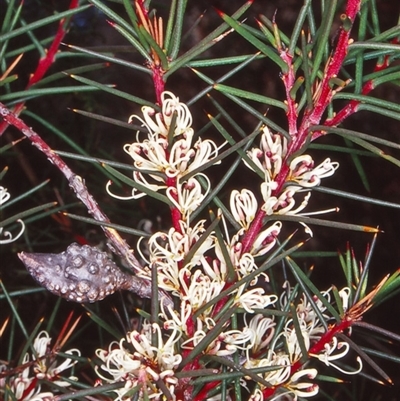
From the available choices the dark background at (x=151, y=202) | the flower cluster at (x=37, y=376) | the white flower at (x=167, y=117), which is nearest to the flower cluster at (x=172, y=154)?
the white flower at (x=167, y=117)

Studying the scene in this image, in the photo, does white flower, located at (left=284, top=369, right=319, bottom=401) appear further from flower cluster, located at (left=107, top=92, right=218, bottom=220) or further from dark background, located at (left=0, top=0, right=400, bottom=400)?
dark background, located at (left=0, top=0, right=400, bottom=400)

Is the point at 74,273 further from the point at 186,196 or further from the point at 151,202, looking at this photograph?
the point at 151,202

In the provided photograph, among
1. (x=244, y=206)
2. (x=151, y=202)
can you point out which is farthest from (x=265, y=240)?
(x=151, y=202)

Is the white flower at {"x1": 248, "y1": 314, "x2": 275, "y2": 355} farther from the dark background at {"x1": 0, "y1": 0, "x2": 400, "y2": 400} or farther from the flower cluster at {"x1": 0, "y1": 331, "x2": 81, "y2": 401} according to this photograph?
the dark background at {"x1": 0, "y1": 0, "x2": 400, "y2": 400}

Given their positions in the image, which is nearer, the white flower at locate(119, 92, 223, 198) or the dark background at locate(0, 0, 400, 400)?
the white flower at locate(119, 92, 223, 198)

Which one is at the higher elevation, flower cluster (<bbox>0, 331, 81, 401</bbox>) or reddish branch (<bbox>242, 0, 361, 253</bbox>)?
reddish branch (<bbox>242, 0, 361, 253</bbox>)

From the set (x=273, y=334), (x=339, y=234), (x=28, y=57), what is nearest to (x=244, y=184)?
(x=339, y=234)

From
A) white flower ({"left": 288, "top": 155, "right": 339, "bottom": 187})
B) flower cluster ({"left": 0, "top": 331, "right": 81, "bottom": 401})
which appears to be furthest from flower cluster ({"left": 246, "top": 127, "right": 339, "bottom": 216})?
flower cluster ({"left": 0, "top": 331, "right": 81, "bottom": 401})

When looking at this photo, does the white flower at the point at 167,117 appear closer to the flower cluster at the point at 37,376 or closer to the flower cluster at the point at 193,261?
the flower cluster at the point at 193,261

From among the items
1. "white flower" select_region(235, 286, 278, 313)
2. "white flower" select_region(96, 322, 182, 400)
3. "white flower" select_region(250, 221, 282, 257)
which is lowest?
"white flower" select_region(96, 322, 182, 400)

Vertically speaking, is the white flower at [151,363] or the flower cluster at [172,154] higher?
the flower cluster at [172,154]
